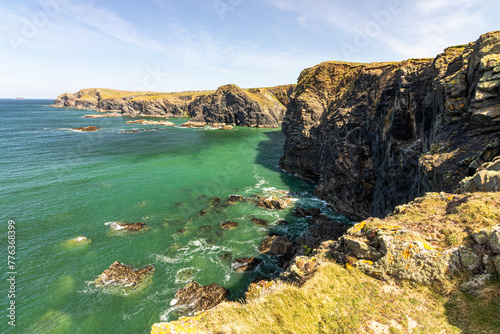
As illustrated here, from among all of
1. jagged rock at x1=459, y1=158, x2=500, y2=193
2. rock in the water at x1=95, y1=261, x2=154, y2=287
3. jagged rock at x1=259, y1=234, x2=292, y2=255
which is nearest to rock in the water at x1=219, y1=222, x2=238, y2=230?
jagged rock at x1=259, y1=234, x2=292, y2=255

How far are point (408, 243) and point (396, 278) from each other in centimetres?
167

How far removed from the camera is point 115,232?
30.1 meters

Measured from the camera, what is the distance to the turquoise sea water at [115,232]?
19.6m

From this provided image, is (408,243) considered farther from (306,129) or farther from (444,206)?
(306,129)


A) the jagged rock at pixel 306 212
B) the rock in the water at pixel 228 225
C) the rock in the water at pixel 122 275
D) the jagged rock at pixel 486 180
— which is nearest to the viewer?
the jagged rock at pixel 486 180

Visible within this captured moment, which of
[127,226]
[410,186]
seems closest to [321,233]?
[410,186]

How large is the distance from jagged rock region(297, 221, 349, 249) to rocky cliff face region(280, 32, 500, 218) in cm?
679

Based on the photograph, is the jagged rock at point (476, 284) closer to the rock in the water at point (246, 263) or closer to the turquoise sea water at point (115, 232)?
the turquoise sea water at point (115, 232)

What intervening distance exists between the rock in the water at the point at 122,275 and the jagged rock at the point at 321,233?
1807 cm

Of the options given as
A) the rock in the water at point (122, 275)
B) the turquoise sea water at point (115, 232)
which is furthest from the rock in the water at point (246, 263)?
the rock in the water at point (122, 275)

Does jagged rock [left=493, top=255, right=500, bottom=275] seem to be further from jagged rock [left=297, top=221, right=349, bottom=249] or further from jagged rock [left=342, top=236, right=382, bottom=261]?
jagged rock [left=297, top=221, right=349, bottom=249]

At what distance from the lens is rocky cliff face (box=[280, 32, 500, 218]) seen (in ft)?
56.4

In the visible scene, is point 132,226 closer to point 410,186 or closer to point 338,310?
point 338,310

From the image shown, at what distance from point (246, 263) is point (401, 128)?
26.1 m
